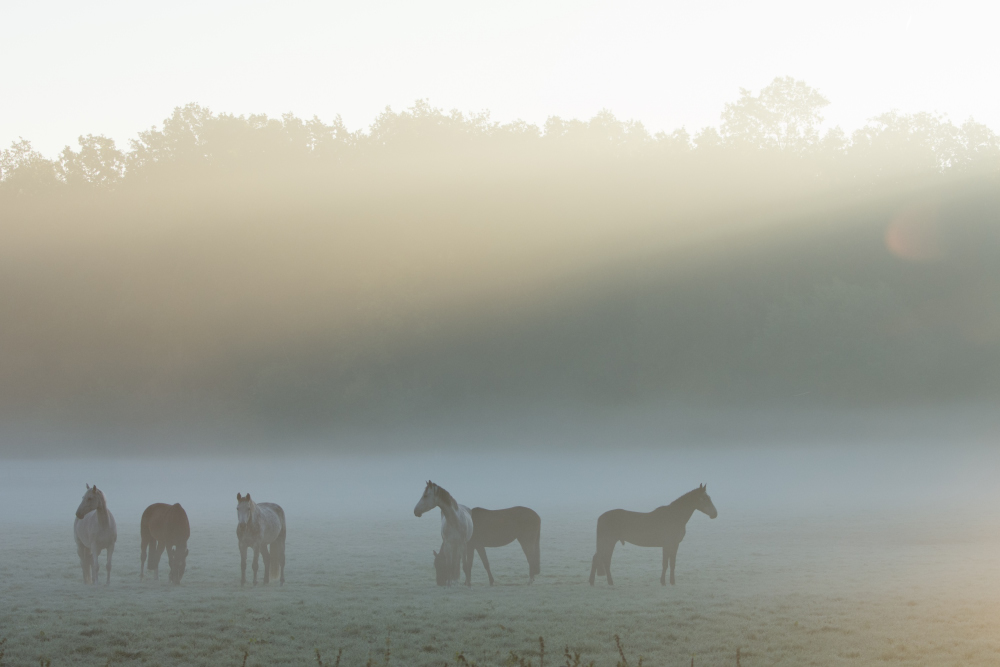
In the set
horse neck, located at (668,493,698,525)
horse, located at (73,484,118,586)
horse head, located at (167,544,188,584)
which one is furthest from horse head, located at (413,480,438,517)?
horse, located at (73,484,118,586)

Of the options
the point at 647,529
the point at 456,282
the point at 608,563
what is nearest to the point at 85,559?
the point at 608,563

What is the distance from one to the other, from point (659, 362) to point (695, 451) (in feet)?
21.8

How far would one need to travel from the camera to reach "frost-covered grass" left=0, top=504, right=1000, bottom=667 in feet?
41.0

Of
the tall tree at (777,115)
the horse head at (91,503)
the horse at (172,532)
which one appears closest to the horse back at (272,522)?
the horse at (172,532)

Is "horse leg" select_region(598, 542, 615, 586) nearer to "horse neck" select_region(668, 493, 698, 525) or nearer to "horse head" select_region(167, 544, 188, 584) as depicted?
"horse neck" select_region(668, 493, 698, 525)

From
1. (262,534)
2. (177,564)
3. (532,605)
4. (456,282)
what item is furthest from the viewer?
(456,282)

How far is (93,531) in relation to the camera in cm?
1823

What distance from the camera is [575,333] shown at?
6406cm

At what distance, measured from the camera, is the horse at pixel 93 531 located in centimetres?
1823

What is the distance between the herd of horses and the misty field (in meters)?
0.54

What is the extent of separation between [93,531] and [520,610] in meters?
9.08

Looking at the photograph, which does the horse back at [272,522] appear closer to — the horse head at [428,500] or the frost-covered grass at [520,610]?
the frost-covered grass at [520,610]

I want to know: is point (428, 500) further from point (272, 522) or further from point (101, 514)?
point (101, 514)

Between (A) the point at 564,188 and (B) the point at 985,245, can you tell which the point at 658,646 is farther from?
(B) the point at 985,245
